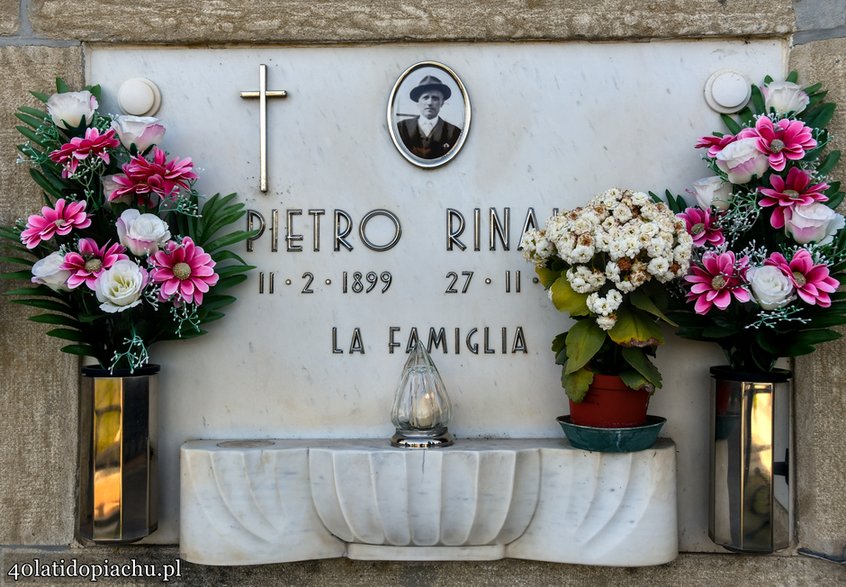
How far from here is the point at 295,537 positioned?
82.3 inches

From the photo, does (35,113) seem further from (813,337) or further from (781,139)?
(813,337)

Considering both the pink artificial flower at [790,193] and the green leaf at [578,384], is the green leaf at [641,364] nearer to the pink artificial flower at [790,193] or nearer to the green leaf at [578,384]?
the green leaf at [578,384]

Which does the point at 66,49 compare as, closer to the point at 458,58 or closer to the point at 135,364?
the point at 135,364

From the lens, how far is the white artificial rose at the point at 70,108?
6.83 feet

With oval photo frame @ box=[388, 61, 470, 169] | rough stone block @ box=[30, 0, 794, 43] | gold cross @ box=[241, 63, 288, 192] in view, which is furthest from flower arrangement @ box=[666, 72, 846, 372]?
gold cross @ box=[241, 63, 288, 192]

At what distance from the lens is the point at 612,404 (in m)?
1.97

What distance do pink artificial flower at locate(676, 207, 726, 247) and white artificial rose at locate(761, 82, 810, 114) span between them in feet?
1.21

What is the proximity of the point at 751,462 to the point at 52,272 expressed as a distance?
202 centimetres

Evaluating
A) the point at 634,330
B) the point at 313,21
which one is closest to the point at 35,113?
the point at 313,21

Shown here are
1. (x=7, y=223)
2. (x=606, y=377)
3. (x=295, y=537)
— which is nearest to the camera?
(x=606, y=377)

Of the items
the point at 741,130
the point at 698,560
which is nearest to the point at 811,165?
the point at 741,130

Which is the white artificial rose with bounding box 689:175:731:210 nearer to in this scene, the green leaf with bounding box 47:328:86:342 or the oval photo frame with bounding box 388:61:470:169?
the oval photo frame with bounding box 388:61:470:169

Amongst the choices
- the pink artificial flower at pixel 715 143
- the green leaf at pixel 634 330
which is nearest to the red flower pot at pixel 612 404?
the green leaf at pixel 634 330

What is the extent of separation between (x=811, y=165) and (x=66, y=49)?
2.28 metres
